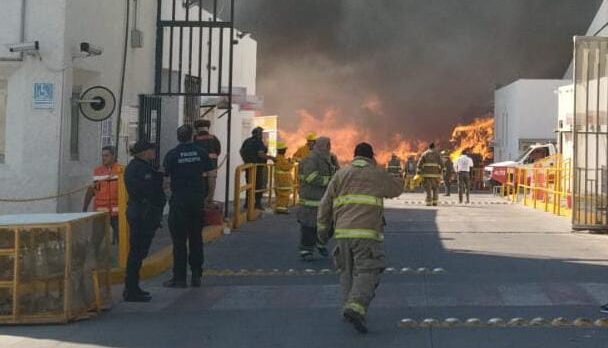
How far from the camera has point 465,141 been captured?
3597cm

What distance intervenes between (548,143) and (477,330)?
78.1 ft

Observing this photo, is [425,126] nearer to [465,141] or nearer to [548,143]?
[465,141]


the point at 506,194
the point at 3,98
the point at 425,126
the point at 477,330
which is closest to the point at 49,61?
the point at 3,98

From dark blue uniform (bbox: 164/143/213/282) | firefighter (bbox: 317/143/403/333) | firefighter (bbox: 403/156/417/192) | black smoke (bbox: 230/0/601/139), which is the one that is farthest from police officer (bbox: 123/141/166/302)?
black smoke (bbox: 230/0/601/139)

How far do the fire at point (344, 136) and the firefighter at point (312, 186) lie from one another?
2184 centimetres

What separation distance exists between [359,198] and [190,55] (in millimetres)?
6579

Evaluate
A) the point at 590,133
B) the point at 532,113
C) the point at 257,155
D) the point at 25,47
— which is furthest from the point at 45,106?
the point at 532,113

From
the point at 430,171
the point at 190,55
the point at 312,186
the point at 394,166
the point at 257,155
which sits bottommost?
the point at 312,186

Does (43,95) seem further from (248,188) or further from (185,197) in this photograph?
(248,188)

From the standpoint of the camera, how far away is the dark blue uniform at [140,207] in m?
8.06

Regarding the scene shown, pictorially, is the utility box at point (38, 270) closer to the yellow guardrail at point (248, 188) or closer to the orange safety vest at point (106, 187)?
the orange safety vest at point (106, 187)

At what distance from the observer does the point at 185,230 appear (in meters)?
8.75

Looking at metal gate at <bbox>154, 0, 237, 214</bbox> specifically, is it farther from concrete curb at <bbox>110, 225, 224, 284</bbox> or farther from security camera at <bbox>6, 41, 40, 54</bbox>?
concrete curb at <bbox>110, 225, 224, 284</bbox>

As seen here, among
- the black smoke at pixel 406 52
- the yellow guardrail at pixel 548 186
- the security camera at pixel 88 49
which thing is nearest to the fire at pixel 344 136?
the black smoke at pixel 406 52
